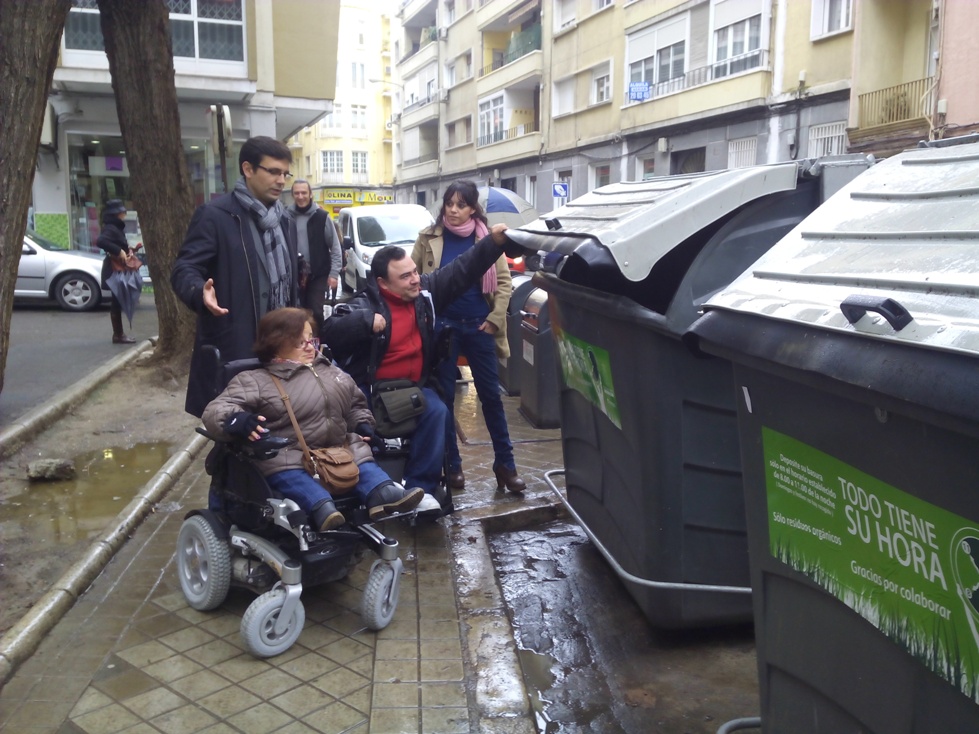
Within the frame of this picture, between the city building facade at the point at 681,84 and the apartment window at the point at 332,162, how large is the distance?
2473 centimetres

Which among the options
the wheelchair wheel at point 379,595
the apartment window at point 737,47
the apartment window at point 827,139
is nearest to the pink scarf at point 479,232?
the wheelchair wheel at point 379,595

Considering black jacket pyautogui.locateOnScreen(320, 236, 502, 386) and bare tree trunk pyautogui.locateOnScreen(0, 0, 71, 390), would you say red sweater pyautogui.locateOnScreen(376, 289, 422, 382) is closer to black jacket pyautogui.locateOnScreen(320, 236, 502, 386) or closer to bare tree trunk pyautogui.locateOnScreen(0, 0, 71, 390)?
black jacket pyautogui.locateOnScreen(320, 236, 502, 386)

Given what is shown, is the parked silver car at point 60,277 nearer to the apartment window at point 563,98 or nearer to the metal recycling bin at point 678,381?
the metal recycling bin at point 678,381

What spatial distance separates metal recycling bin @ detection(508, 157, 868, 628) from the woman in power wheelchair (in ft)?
3.14

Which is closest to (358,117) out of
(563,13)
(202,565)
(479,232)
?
(563,13)

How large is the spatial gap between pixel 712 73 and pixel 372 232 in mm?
12279

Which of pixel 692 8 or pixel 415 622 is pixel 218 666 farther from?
pixel 692 8

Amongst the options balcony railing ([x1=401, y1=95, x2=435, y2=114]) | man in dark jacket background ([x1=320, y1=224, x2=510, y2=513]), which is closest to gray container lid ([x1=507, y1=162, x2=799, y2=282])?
man in dark jacket background ([x1=320, y1=224, x2=510, y2=513])

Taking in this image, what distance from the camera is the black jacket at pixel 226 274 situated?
4383 mm

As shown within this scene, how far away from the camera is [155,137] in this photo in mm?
8867

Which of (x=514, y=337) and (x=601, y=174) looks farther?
(x=601, y=174)

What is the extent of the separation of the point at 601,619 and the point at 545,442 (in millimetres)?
2973

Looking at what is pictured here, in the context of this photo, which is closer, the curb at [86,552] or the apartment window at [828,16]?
the curb at [86,552]

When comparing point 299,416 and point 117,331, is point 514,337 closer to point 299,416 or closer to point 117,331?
point 299,416
